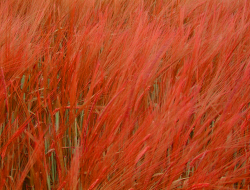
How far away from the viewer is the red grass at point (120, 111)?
550 mm

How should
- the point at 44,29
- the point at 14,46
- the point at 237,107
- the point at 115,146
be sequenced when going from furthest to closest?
the point at 44,29 → the point at 14,46 → the point at 237,107 → the point at 115,146

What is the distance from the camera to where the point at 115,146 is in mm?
541

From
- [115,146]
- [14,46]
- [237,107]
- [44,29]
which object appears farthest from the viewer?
[44,29]

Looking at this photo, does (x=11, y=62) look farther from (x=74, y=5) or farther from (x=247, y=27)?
(x=247, y=27)

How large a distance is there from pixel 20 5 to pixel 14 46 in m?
0.54

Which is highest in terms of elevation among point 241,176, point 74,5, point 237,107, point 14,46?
point 74,5

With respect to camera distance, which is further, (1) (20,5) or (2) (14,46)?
(1) (20,5)

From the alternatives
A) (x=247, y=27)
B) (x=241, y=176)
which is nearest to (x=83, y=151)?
(x=241, y=176)

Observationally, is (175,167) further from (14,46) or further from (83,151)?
(14,46)

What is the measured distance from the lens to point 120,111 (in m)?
0.60

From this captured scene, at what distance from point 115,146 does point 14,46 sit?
472 mm

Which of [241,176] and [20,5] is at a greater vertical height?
[20,5]

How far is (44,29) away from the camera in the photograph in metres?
1.19

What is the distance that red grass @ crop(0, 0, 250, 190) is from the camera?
1.81 ft
